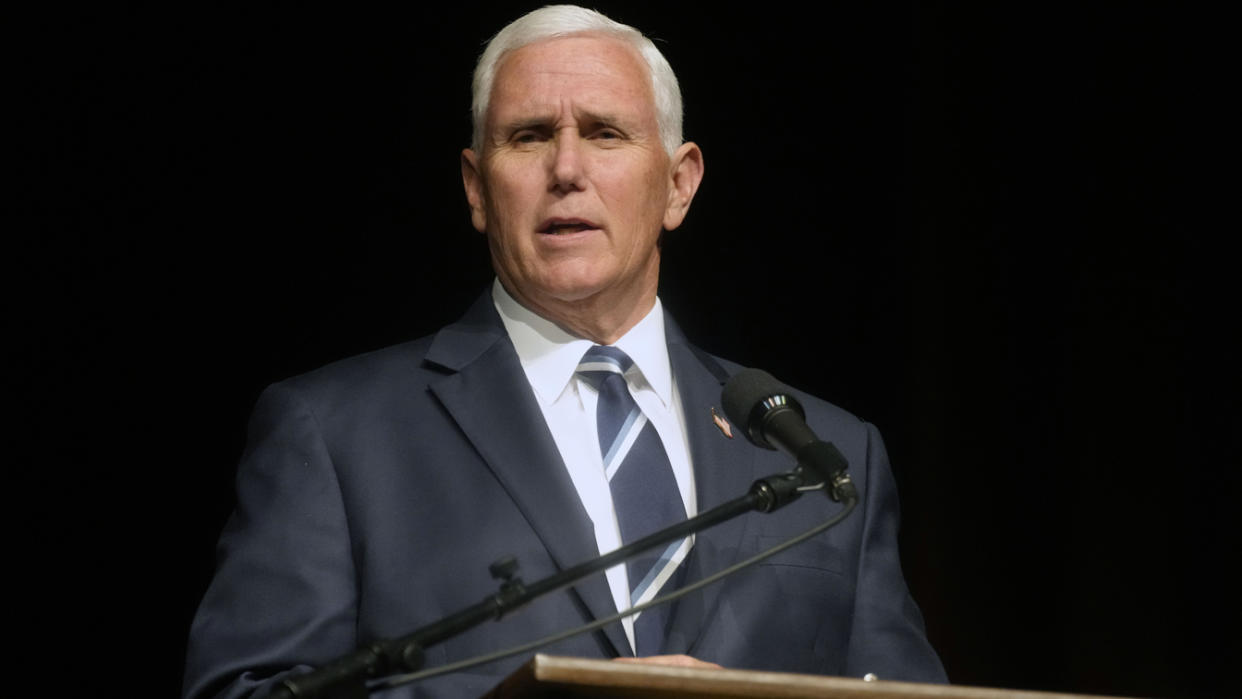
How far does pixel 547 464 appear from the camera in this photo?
223 centimetres

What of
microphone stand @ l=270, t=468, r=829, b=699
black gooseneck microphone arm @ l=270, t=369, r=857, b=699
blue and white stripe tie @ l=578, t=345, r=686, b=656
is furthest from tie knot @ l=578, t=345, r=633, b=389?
microphone stand @ l=270, t=468, r=829, b=699

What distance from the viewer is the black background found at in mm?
2916

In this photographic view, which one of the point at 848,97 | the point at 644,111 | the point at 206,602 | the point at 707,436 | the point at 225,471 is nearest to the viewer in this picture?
the point at 206,602

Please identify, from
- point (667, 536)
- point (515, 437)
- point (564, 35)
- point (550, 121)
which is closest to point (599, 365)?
point (515, 437)

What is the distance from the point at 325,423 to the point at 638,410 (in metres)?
0.52

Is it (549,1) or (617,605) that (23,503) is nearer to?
(617,605)

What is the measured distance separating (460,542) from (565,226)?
2.09 feet

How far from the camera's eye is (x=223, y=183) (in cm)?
298

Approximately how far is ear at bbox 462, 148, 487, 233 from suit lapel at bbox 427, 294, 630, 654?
23 centimetres

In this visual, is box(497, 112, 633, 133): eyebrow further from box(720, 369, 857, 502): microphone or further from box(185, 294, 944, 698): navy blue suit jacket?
box(720, 369, 857, 502): microphone

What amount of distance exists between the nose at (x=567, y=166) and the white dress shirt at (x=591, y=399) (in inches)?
9.2

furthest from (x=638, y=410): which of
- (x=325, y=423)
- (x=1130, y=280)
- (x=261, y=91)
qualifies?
(x=1130, y=280)

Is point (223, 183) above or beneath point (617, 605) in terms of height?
above

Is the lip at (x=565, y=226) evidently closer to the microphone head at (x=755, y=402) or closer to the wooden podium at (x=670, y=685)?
the microphone head at (x=755, y=402)
